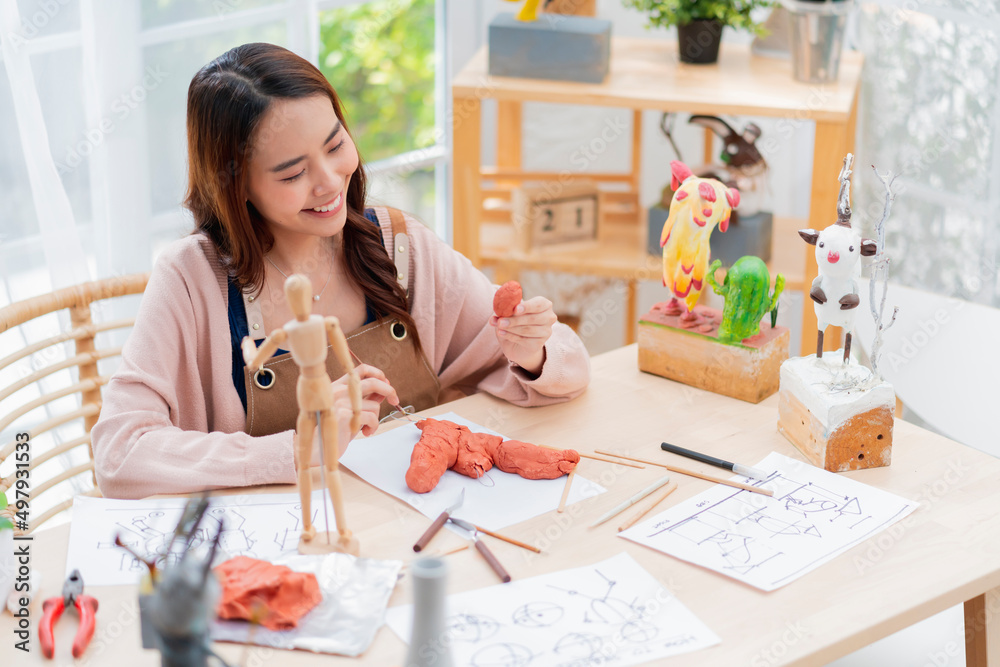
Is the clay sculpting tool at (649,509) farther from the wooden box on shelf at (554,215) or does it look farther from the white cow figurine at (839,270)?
the wooden box on shelf at (554,215)

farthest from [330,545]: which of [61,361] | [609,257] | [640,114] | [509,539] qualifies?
[640,114]

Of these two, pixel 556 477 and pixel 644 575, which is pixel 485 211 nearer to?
pixel 556 477

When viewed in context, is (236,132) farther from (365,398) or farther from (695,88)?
(695,88)

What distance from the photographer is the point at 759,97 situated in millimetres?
2053

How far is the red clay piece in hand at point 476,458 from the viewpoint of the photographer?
47.1 inches

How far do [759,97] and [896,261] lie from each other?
71 cm

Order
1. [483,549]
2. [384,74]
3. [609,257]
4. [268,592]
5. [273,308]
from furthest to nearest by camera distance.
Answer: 1. [384,74]
2. [609,257]
3. [273,308]
4. [483,549]
5. [268,592]

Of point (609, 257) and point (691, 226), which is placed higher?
point (691, 226)

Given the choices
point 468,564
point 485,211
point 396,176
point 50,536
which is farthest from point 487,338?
point 396,176

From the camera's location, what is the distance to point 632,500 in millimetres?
1165

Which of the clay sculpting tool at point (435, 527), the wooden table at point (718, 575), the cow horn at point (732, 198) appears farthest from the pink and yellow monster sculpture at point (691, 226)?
the clay sculpting tool at point (435, 527)

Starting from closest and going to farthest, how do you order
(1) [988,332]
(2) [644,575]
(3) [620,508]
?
(2) [644,575]
(3) [620,508]
(1) [988,332]

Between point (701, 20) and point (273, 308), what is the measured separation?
1.30m

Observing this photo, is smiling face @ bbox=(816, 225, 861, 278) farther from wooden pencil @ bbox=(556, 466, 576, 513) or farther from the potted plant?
the potted plant
